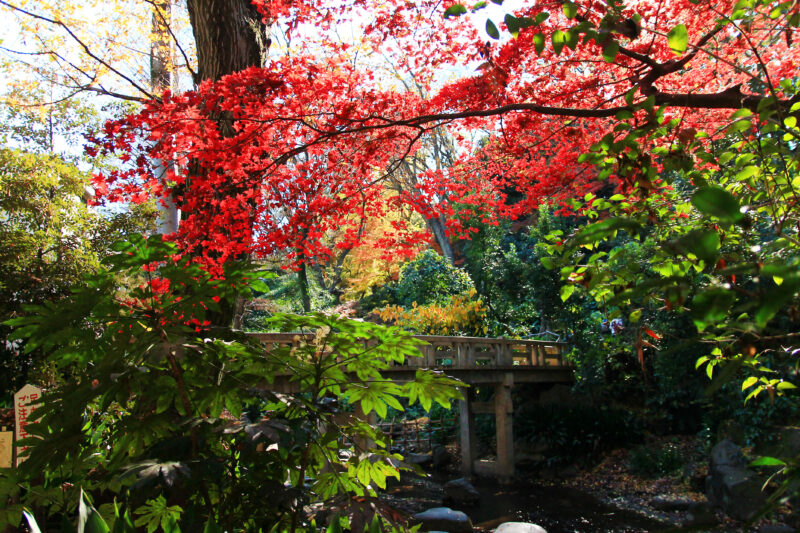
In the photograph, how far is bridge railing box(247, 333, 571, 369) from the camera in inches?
444

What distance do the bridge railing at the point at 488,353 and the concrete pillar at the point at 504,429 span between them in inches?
20.3

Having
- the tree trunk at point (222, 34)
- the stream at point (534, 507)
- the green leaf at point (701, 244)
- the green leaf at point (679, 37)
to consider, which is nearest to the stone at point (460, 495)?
the stream at point (534, 507)

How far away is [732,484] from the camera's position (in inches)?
309

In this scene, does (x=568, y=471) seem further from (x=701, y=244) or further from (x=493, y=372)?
(x=701, y=244)

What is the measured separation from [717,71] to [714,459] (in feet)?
20.9

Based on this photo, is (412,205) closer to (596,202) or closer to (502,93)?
(502,93)

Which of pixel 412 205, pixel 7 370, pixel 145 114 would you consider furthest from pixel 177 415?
pixel 7 370

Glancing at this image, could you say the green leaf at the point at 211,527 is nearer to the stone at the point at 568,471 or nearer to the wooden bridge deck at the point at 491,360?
the wooden bridge deck at the point at 491,360

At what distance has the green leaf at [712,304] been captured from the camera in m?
0.77

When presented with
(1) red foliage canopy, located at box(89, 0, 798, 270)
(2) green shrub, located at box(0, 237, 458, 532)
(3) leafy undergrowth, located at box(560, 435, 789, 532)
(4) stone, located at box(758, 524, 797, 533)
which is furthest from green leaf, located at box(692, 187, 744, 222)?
(3) leafy undergrowth, located at box(560, 435, 789, 532)

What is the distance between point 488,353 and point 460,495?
344cm

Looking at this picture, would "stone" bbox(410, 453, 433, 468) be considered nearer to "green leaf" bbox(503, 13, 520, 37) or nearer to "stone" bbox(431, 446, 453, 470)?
"stone" bbox(431, 446, 453, 470)

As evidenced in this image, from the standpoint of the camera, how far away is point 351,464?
1.85 metres

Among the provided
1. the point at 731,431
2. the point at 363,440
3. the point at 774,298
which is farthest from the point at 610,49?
the point at 731,431
